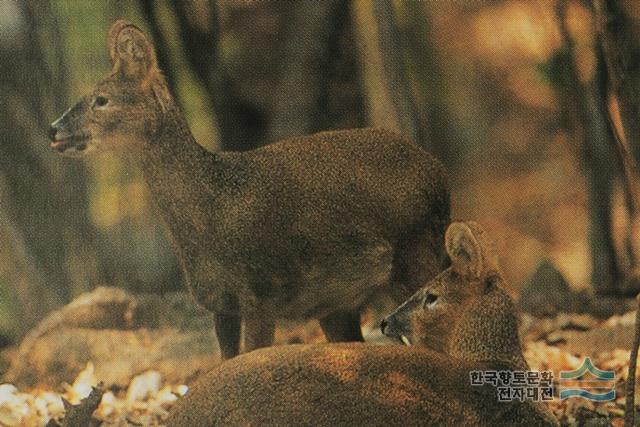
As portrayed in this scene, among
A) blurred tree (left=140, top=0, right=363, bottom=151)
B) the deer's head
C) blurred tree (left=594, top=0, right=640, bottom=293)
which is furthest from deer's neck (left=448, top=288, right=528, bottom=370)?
the deer's head

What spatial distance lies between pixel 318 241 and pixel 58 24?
160cm

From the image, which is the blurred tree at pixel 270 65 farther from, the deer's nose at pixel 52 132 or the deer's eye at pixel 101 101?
the deer's nose at pixel 52 132

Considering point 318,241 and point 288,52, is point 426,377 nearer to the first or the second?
point 318,241

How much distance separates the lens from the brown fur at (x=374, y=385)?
5777mm

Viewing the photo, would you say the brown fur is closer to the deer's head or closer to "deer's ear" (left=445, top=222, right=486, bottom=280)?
"deer's ear" (left=445, top=222, right=486, bottom=280)

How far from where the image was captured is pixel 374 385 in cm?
582

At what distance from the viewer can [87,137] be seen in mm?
6469

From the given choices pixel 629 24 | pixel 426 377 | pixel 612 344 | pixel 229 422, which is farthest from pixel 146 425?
pixel 629 24

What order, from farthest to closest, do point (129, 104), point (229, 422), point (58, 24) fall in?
point (58, 24) < point (129, 104) < point (229, 422)

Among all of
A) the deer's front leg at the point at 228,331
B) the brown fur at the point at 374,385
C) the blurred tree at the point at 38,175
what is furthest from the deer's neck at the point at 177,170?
the brown fur at the point at 374,385

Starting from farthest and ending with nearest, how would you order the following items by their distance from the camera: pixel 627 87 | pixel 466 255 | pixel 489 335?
pixel 627 87 → pixel 466 255 → pixel 489 335

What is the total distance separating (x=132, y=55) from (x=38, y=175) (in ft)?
2.43

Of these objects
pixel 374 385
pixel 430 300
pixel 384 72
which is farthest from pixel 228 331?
pixel 384 72

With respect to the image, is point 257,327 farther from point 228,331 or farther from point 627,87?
point 627,87
